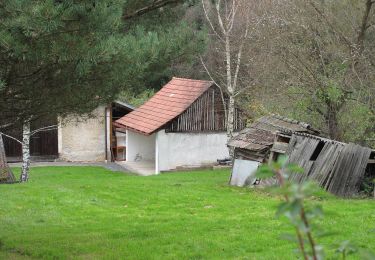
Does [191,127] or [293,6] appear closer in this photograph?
[293,6]

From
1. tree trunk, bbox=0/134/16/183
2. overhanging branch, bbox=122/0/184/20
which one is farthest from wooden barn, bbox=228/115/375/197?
tree trunk, bbox=0/134/16/183

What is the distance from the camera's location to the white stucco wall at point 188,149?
27.0m

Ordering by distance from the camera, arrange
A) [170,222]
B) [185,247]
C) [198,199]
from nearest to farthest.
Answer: [185,247] → [170,222] → [198,199]

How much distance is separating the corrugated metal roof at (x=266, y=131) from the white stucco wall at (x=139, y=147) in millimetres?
11515

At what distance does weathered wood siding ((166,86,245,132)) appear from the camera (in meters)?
27.1

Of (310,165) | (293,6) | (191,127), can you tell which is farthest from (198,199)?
(191,127)

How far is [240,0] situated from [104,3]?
19.6 m

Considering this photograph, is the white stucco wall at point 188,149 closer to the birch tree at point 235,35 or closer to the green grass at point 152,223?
the birch tree at point 235,35

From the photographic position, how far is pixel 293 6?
1919cm

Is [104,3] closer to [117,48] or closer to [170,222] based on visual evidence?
[117,48]

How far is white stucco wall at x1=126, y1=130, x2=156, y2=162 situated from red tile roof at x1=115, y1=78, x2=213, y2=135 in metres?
1.26

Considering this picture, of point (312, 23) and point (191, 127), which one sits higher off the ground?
point (312, 23)

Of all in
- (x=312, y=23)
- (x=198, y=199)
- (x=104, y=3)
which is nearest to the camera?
(x=104, y=3)

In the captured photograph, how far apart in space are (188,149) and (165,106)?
255 cm
